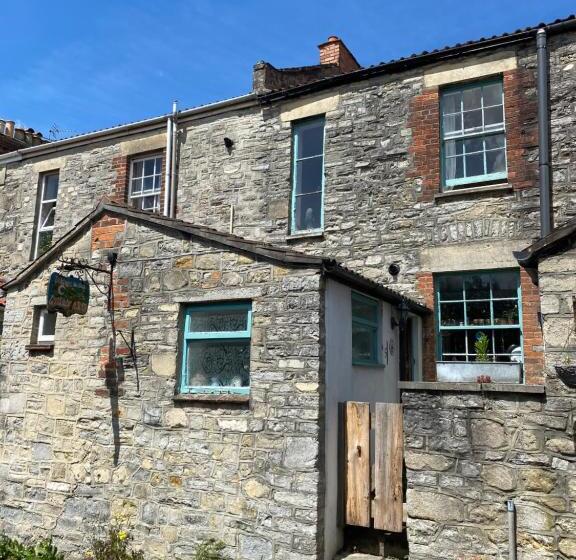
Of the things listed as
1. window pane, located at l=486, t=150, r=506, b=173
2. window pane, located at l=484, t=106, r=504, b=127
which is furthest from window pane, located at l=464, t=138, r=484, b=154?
window pane, located at l=484, t=106, r=504, b=127

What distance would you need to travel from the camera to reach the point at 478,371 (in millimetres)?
8516

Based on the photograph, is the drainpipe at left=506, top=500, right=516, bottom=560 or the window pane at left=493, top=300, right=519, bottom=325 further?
the window pane at left=493, top=300, right=519, bottom=325

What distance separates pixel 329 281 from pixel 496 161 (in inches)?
180

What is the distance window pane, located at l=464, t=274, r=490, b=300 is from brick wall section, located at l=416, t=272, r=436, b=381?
22.1 inches

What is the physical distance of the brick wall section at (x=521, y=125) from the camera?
8.65m

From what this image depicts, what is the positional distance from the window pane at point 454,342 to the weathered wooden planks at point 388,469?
11.3ft

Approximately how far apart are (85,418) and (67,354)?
926 mm

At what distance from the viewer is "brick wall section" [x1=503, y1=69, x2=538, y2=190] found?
8.65 meters

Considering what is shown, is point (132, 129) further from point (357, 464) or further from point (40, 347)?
point (357, 464)

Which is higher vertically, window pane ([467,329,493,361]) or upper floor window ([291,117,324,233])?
upper floor window ([291,117,324,233])

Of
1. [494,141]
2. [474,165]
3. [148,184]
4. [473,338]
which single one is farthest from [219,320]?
[148,184]

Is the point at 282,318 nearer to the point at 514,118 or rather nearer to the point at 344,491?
the point at 344,491

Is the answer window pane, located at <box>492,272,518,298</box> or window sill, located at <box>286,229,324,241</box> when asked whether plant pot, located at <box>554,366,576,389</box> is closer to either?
window pane, located at <box>492,272,518,298</box>

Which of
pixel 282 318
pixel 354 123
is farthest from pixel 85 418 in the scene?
pixel 354 123
